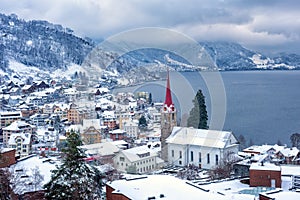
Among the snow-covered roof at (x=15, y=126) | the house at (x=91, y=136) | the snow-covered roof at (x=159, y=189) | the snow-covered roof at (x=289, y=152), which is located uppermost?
the snow-covered roof at (x=15, y=126)

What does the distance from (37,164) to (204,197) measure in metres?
4.91

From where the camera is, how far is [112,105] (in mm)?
35344

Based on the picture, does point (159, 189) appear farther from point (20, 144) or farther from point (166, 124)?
point (20, 144)

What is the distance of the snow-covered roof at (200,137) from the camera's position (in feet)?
47.2

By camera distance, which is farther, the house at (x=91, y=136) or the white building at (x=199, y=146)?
the house at (x=91, y=136)

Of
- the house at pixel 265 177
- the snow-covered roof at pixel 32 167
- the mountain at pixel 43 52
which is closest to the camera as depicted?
the snow-covered roof at pixel 32 167

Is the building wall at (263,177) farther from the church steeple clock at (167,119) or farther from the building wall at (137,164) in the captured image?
the church steeple clock at (167,119)

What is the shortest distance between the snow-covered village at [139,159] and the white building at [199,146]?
0.11 feet

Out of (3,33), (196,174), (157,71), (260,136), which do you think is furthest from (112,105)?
(3,33)

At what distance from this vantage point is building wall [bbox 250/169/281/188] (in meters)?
8.73

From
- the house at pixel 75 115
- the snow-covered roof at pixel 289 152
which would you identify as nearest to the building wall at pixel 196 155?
the snow-covered roof at pixel 289 152

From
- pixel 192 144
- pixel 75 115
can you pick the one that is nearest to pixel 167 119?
pixel 192 144

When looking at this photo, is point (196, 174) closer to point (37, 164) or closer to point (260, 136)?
point (37, 164)

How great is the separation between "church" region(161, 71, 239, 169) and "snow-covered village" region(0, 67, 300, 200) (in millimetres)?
34
